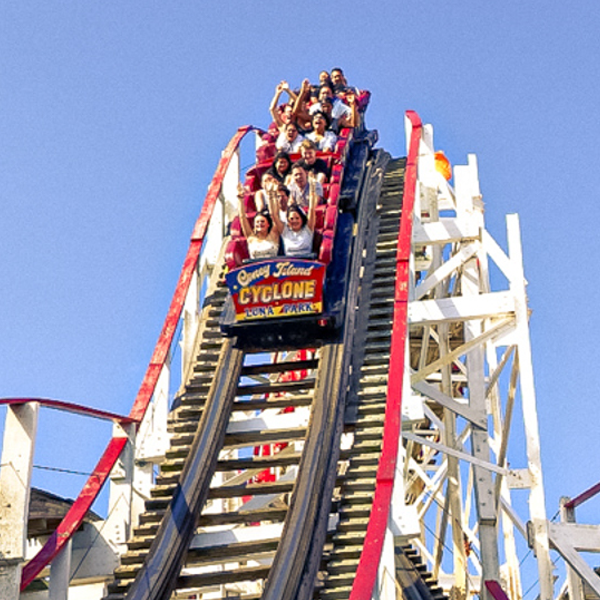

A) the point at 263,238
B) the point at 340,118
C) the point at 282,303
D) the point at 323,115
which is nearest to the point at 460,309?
the point at 282,303

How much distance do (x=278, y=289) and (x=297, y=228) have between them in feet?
3.15

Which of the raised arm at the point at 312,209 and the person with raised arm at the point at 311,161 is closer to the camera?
the raised arm at the point at 312,209

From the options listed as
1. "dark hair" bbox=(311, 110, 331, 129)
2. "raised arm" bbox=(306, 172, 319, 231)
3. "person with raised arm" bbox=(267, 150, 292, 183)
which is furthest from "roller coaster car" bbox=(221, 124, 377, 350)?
"dark hair" bbox=(311, 110, 331, 129)

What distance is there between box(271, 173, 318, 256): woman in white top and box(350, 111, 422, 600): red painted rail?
0.81 meters

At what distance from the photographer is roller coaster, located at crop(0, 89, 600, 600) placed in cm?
697

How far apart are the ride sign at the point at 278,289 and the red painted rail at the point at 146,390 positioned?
24.0 inches

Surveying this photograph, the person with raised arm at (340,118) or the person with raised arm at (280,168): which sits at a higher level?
the person with raised arm at (340,118)

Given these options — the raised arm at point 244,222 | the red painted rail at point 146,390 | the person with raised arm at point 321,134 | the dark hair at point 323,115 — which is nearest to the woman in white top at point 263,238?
the raised arm at point 244,222

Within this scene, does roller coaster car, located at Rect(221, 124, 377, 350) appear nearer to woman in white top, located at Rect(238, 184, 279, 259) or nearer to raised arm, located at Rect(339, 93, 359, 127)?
woman in white top, located at Rect(238, 184, 279, 259)

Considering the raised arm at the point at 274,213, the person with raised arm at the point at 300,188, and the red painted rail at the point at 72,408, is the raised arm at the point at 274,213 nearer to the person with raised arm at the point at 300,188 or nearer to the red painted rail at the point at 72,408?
the person with raised arm at the point at 300,188

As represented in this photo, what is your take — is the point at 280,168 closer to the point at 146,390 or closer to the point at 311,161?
the point at 311,161

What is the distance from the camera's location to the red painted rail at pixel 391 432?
20.4 feet

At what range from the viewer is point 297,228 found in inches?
389

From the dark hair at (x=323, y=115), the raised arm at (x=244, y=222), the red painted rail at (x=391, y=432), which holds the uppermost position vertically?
the dark hair at (x=323, y=115)
